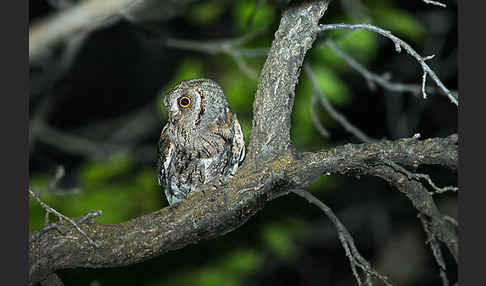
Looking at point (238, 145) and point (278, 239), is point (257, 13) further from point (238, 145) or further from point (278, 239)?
point (278, 239)

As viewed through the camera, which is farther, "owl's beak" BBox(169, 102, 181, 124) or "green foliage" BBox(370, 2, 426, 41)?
"green foliage" BBox(370, 2, 426, 41)

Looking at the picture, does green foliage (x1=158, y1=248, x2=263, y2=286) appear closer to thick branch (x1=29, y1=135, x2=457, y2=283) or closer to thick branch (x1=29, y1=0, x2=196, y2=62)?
thick branch (x1=29, y1=135, x2=457, y2=283)

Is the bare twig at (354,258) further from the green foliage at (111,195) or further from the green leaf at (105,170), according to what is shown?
the green leaf at (105,170)

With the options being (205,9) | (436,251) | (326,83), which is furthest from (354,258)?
(205,9)

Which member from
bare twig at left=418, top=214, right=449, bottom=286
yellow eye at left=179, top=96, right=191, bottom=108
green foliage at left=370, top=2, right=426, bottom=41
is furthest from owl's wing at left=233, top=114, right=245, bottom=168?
green foliage at left=370, top=2, right=426, bottom=41

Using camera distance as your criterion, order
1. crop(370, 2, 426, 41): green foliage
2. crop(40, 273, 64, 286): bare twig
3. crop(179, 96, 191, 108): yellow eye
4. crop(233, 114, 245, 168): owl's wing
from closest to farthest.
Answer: crop(40, 273, 64, 286): bare twig < crop(179, 96, 191, 108): yellow eye < crop(233, 114, 245, 168): owl's wing < crop(370, 2, 426, 41): green foliage

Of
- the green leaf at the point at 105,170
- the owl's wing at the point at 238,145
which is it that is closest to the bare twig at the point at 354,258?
the owl's wing at the point at 238,145
